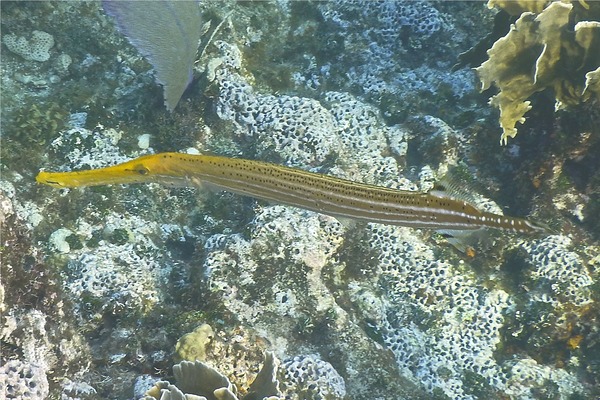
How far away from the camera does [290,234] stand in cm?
490

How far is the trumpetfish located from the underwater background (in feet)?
2.23

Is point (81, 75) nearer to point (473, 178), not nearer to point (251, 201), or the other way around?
point (251, 201)

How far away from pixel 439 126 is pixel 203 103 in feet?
8.99

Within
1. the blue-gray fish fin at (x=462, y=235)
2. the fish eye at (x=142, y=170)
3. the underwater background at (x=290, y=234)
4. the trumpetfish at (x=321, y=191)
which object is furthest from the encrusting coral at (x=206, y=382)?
the blue-gray fish fin at (x=462, y=235)

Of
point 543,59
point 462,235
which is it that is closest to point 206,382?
point 462,235

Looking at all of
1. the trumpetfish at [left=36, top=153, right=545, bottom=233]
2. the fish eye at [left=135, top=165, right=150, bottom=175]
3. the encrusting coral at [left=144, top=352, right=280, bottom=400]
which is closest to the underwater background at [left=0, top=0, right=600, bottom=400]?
the encrusting coral at [left=144, top=352, right=280, bottom=400]

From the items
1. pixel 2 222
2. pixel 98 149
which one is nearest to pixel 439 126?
pixel 98 149

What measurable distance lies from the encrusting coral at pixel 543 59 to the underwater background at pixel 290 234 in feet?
0.07

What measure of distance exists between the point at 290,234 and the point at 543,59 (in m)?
3.05

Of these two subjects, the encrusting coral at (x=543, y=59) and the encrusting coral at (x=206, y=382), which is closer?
the encrusting coral at (x=206, y=382)

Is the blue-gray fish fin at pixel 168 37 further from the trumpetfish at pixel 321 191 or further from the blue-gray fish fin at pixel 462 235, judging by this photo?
the blue-gray fish fin at pixel 462 235

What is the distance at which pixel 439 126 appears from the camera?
5.66m

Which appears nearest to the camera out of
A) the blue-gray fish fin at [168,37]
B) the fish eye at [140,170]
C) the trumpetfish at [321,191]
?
the fish eye at [140,170]

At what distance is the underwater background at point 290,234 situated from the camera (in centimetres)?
420
